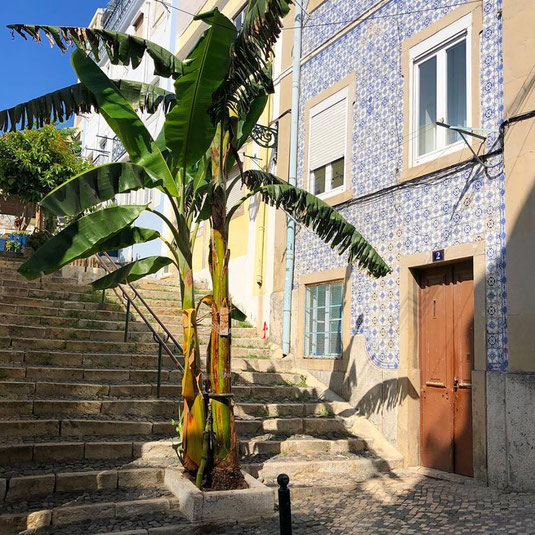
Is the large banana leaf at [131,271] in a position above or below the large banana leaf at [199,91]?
below

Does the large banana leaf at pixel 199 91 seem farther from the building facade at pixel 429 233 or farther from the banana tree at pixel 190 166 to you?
the building facade at pixel 429 233

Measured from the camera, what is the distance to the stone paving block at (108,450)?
23.4 feet

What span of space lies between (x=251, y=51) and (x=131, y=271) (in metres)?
3.02

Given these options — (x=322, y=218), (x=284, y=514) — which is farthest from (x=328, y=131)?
(x=284, y=514)

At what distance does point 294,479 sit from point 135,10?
76.7 ft

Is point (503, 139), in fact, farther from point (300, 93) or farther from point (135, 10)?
point (135, 10)

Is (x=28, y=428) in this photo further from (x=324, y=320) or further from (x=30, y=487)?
(x=324, y=320)

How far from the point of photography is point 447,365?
8141 mm

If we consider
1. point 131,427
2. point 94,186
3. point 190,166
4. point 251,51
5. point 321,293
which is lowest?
point 131,427

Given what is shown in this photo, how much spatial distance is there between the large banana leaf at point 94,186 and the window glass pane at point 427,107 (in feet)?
14.1

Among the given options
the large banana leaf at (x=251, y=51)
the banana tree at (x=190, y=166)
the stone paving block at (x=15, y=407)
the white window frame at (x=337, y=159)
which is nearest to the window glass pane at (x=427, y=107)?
the white window frame at (x=337, y=159)

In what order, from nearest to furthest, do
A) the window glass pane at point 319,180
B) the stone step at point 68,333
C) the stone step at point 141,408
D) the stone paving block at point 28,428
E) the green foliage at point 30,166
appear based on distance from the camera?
the stone paving block at point 28,428
the stone step at point 141,408
the stone step at point 68,333
the window glass pane at point 319,180
the green foliage at point 30,166

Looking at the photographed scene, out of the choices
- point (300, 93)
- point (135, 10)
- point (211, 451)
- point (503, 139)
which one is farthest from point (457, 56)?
point (135, 10)

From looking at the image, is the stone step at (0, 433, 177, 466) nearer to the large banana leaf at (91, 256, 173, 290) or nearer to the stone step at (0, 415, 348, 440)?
the stone step at (0, 415, 348, 440)
